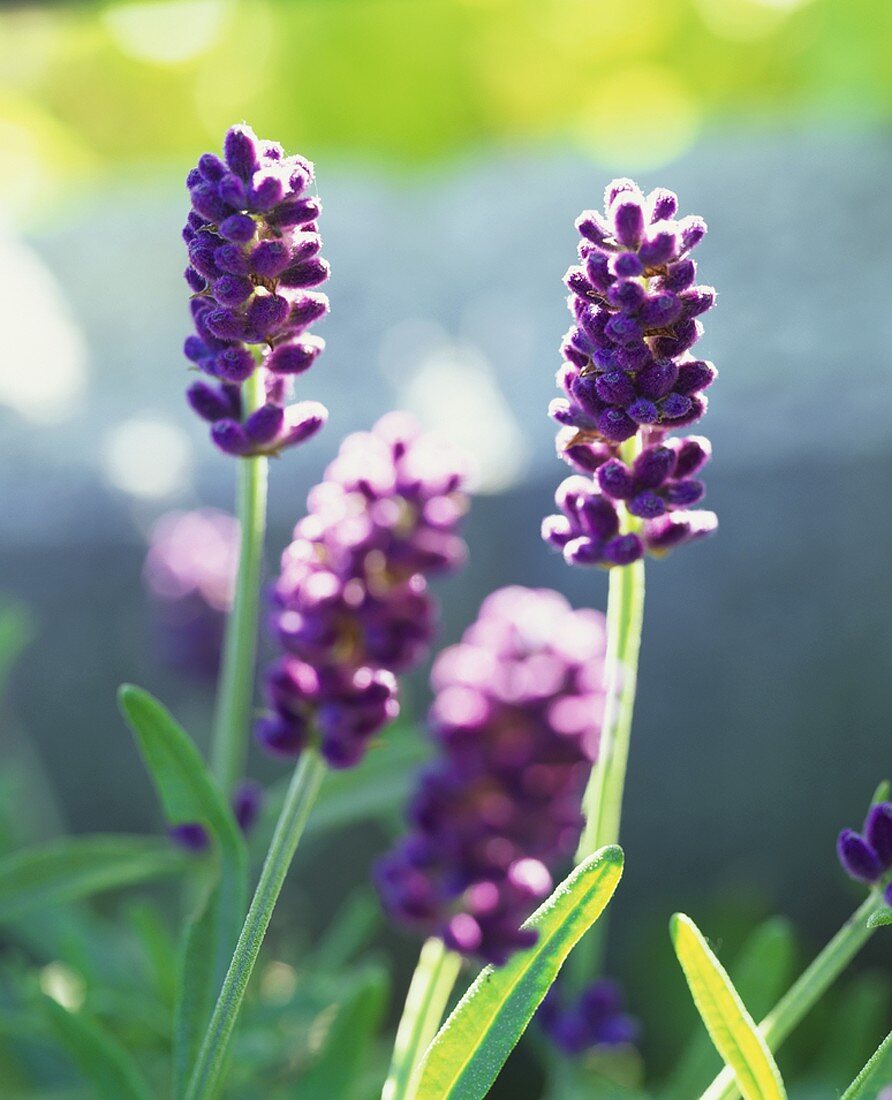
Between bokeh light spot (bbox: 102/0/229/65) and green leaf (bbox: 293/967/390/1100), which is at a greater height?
bokeh light spot (bbox: 102/0/229/65)

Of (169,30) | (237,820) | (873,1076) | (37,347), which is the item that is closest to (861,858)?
(873,1076)

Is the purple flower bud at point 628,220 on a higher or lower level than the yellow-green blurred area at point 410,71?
lower

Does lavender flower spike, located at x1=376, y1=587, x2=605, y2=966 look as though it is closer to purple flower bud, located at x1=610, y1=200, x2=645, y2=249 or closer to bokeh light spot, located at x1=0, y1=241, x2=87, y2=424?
purple flower bud, located at x1=610, y1=200, x2=645, y2=249

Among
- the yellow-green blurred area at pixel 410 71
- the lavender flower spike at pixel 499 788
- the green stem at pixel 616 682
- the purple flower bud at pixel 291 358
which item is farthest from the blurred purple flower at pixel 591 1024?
the yellow-green blurred area at pixel 410 71

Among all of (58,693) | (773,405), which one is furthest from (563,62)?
(58,693)

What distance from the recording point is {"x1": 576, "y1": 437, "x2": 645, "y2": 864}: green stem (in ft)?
2.48

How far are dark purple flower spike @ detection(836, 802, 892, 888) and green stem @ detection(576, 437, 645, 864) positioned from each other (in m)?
0.14

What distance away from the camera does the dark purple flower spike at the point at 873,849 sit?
27.6 inches

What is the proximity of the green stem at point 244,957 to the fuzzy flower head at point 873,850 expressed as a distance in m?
0.28

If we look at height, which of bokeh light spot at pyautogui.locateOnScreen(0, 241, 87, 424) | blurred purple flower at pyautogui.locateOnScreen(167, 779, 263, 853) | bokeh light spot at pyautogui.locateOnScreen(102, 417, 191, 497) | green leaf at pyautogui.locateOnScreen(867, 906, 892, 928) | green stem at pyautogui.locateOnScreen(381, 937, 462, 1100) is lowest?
green stem at pyautogui.locateOnScreen(381, 937, 462, 1100)

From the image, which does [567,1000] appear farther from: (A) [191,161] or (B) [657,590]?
(A) [191,161]

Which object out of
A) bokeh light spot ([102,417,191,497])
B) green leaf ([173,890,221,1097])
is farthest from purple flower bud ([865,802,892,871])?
bokeh light spot ([102,417,191,497])

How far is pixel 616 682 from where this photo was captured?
0.77 metres

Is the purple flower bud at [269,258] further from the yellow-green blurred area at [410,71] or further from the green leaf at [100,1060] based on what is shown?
the yellow-green blurred area at [410,71]
